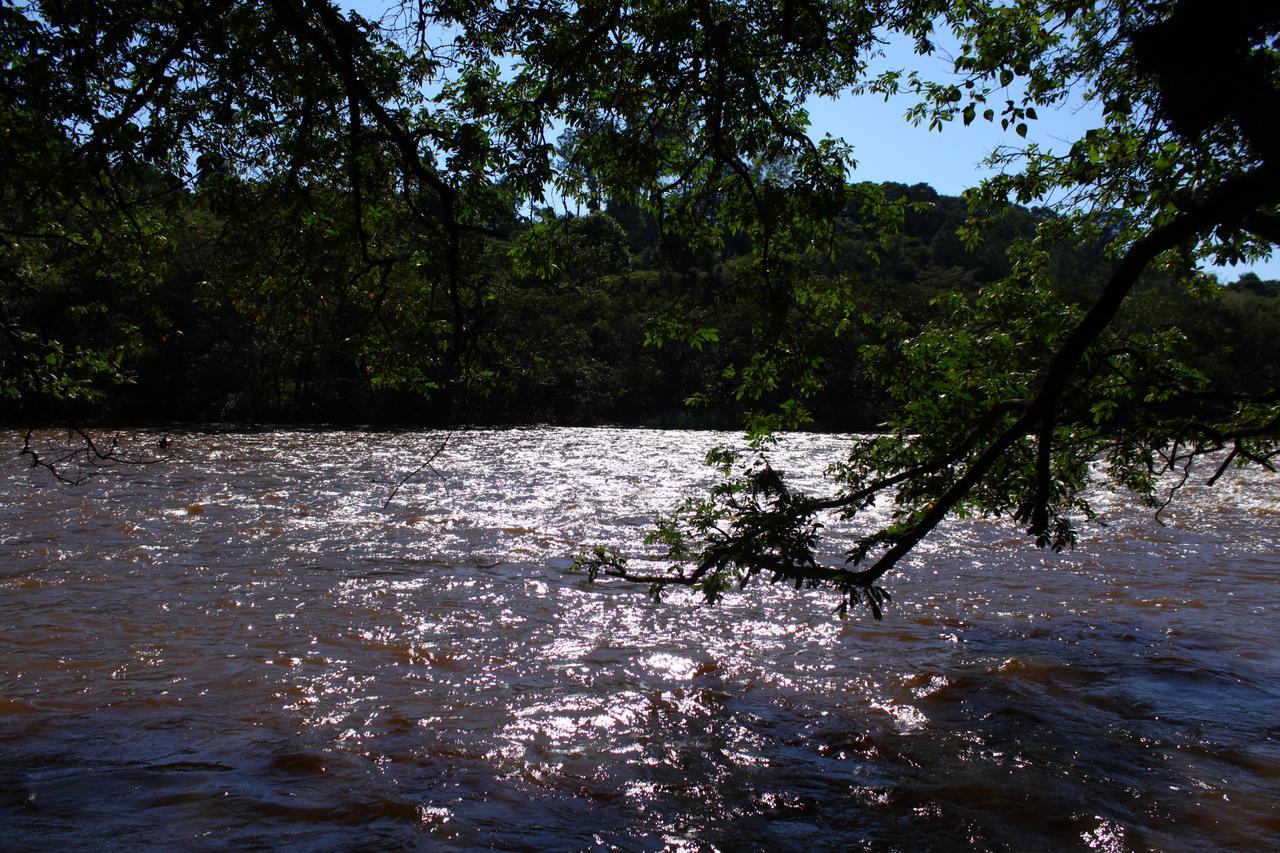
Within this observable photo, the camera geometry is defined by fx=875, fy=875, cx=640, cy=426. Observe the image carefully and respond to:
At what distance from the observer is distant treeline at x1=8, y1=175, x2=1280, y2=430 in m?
6.62

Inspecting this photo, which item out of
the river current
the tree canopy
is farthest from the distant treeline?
the river current

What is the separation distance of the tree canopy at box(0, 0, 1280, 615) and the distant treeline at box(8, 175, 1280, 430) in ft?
0.22

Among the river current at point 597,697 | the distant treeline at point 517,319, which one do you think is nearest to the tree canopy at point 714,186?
the distant treeline at point 517,319

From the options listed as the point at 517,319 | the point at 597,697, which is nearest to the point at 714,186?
the point at 597,697

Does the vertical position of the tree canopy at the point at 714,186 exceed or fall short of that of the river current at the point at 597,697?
it exceeds it

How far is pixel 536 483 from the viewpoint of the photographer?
20281 millimetres

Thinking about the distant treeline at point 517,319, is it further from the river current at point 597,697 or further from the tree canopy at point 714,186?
the river current at point 597,697

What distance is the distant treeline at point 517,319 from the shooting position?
21.7 ft

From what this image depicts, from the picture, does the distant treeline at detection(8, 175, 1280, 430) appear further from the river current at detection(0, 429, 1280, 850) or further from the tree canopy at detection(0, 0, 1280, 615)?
the river current at detection(0, 429, 1280, 850)

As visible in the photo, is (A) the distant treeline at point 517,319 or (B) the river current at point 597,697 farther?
(A) the distant treeline at point 517,319

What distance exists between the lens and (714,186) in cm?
711

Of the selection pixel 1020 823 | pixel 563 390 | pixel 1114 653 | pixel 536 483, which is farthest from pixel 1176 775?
pixel 563 390

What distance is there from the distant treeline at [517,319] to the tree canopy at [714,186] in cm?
7

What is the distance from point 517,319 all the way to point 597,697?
41.7 m
